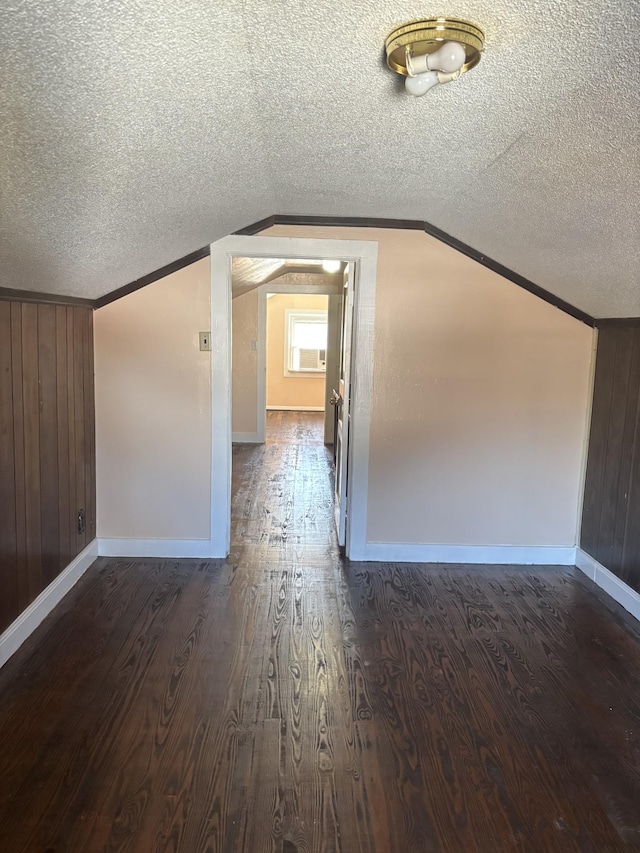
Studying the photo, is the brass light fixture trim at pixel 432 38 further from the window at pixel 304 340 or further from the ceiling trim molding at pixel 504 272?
the window at pixel 304 340

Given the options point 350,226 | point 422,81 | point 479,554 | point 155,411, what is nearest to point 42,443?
point 155,411

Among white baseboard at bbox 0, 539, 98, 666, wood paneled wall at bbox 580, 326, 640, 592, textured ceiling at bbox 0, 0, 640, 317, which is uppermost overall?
textured ceiling at bbox 0, 0, 640, 317

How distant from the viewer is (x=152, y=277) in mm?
3393

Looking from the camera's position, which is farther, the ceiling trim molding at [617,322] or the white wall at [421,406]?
the white wall at [421,406]

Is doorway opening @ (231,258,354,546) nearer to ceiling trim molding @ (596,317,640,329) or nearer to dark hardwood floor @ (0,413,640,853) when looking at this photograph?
dark hardwood floor @ (0,413,640,853)

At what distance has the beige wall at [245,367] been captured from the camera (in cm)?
758

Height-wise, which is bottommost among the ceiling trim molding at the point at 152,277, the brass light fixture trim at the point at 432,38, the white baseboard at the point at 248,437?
the white baseboard at the point at 248,437

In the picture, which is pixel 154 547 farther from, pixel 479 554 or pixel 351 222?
pixel 351 222

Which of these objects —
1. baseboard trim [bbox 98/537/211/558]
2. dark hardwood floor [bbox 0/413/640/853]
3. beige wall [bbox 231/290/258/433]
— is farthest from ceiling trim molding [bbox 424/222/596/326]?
beige wall [bbox 231/290/258/433]

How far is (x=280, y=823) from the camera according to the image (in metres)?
1.70

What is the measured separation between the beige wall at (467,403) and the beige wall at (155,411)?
713mm

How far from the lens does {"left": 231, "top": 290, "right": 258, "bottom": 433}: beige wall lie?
7.58m

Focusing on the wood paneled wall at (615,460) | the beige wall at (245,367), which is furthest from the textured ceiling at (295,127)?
the beige wall at (245,367)

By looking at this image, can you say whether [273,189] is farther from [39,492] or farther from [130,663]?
[130,663]
